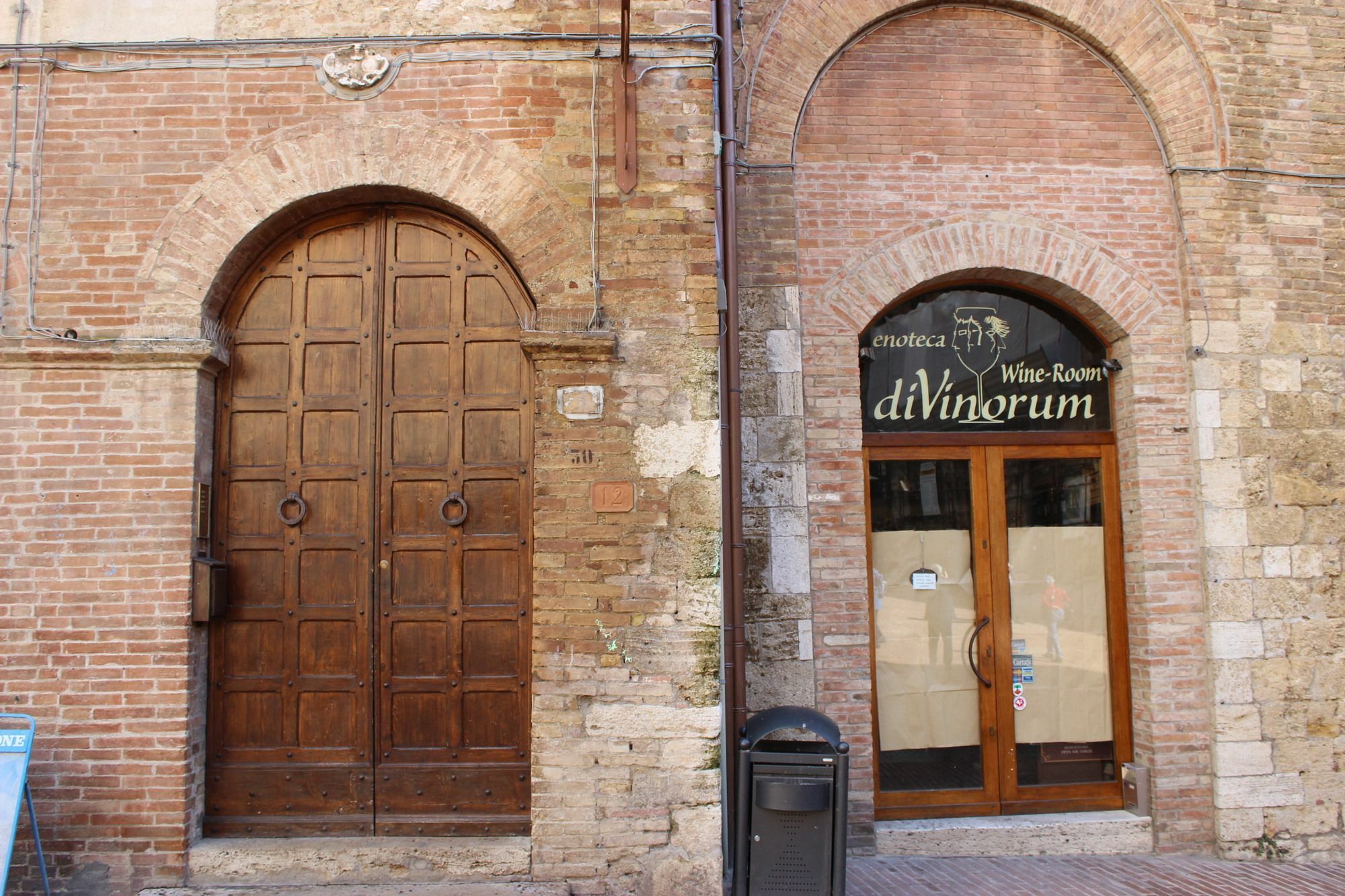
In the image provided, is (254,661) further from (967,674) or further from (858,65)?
(858,65)

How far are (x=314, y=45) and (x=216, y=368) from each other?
1788 millimetres

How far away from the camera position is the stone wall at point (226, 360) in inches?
171

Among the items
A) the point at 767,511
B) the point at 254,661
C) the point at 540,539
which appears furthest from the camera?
the point at 767,511

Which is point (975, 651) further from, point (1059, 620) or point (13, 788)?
point (13, 788)

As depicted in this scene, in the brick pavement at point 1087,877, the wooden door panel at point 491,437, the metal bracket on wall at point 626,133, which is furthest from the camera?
the brick pavement at point 1087,877

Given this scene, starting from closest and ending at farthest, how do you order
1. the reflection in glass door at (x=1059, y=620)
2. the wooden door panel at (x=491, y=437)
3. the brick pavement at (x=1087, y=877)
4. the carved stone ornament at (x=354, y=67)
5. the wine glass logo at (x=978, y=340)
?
the carved stone ornament at (x=354, y=67) < the wooden door panel at (x=491, y=437) < the brick pavement at (x=1087, y=877) < the reflection in glass door at (x=1059, y=620) < the wine glass logo at (x=978, y=340)

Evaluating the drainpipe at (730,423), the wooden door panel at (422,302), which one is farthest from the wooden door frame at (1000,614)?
the wooden door panel at (422,302)

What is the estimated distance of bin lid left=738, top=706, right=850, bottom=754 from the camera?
4.29 m

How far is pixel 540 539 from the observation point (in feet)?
14.5

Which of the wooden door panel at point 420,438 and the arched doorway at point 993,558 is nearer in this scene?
the wooden door panel at point 420,438

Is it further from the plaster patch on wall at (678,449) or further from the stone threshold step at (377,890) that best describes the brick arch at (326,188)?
the stone threshold step at (377,890)

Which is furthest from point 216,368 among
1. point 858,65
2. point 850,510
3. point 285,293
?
point 858,65

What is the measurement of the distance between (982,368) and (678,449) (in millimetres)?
2509

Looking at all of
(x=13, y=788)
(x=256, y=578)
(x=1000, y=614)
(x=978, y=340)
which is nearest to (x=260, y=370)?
(x=256, y=578)
